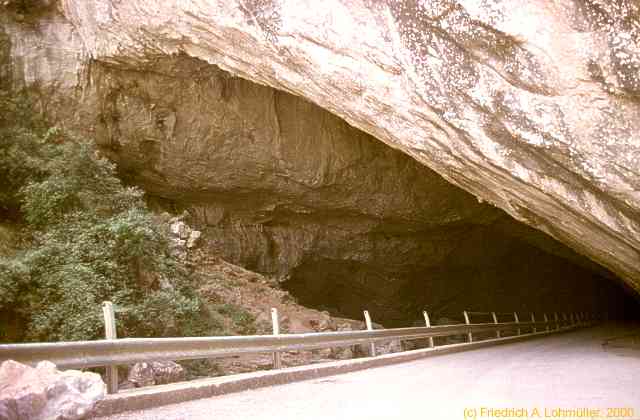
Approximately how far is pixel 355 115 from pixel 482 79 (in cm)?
305

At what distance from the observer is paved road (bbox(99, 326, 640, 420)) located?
471 cm

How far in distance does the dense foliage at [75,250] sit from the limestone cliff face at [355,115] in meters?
2.23

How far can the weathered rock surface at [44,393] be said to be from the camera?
13.1 ft

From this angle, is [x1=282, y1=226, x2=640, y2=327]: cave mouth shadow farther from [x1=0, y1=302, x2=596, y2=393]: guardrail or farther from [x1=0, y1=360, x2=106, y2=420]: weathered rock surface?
[x1=0, y1=360, x2=106, y2=420]: weathered rock surface

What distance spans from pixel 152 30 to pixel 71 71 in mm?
3327

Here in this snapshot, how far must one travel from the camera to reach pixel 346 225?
63.3ft

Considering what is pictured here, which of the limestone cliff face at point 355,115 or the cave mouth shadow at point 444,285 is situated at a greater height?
the limestone cliff face at point 355,115

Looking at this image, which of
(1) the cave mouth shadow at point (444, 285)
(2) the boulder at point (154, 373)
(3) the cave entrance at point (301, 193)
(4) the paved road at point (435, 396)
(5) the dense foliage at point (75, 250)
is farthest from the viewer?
(1) the cave mouth shadow at point (444, 285)

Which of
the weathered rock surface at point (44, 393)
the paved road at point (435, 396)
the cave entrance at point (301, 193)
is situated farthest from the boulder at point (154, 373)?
the cave entrance at point (301, 193)

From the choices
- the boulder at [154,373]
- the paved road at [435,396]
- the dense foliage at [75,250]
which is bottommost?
the paved road at [435,396]

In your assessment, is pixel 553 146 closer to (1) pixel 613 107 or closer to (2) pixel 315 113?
(1) pixel 613 107

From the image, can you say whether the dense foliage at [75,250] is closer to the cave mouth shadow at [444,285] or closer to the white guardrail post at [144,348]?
the white guardrail post at [144,348]

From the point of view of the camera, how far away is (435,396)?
221 inches

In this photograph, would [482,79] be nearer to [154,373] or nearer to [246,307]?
[154,373]
